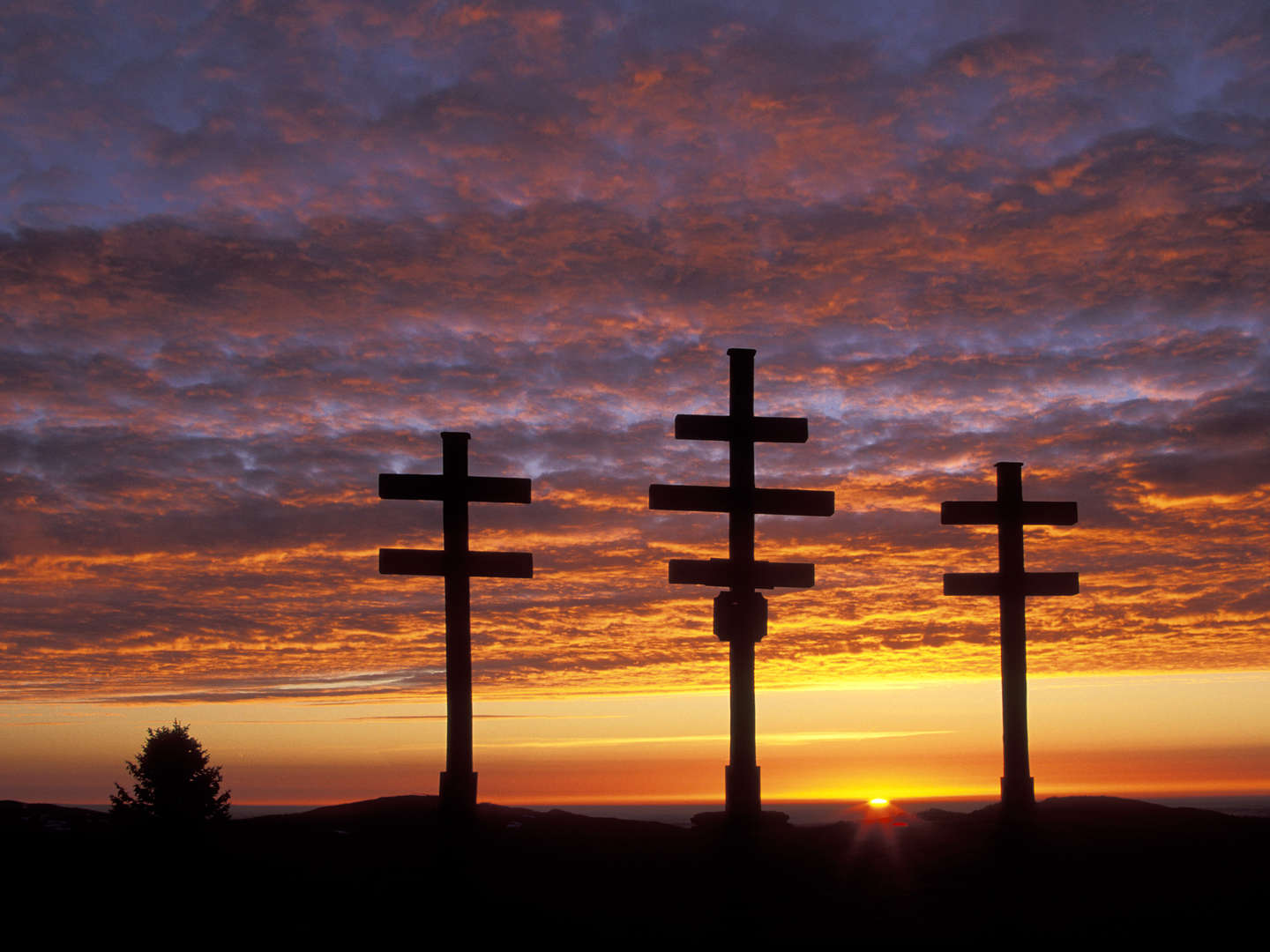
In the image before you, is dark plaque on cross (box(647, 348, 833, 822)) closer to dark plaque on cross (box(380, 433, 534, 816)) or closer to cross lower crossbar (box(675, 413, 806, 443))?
cross lower crossbar (box(675, 413, 806, 443))

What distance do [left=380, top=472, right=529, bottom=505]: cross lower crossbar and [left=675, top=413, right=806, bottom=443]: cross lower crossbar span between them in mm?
2399

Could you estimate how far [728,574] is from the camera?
1498cm

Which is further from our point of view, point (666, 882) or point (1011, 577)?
point (1011, 577)

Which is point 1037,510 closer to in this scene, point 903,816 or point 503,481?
point 903,816

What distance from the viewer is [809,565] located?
15.4 metres

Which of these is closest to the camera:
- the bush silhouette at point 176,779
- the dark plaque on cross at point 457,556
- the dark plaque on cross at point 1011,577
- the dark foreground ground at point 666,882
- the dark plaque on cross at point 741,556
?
the dark foreground ground at point 666,882

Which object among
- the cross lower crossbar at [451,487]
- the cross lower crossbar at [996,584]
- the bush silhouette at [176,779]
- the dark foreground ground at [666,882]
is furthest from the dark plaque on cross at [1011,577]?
the bush silhouette at [176,779]

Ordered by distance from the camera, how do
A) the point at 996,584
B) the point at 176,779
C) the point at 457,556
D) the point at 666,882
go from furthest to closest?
1. the point at 176,779
2. the point at 996,584
3. the point at 457,556
4. the point at 666,882

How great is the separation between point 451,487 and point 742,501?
3.98 meters

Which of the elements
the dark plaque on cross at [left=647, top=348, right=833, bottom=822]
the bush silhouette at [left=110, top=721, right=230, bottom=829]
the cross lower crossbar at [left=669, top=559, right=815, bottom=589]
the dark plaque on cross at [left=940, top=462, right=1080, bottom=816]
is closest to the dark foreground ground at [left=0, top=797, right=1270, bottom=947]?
the dark plaque on cross at [left=647, top=348, right=833, bottom=822]

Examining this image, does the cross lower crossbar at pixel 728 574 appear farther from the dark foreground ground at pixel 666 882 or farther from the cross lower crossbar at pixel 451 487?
the dark foreground ground at pixel 666 882

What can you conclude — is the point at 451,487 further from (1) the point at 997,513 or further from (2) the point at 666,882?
(1) the point at 997,513

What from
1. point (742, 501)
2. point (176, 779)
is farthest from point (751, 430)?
point (176, 779)

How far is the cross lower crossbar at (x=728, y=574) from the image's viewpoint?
1490 cm
